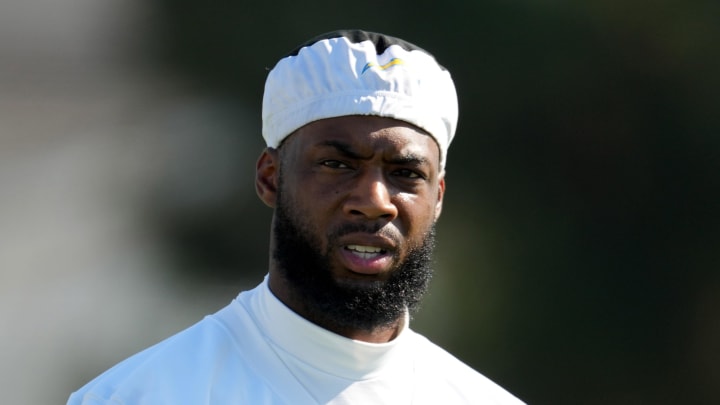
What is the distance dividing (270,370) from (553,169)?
4480mm

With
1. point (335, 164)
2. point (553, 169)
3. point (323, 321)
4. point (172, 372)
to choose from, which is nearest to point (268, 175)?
point (335, 164)

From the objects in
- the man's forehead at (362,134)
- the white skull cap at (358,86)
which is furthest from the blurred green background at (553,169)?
the man's forehead at (362,134)

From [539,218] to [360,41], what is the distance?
14.0 feet

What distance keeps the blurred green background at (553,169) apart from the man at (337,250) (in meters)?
3.74

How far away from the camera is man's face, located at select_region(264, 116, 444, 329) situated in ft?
8.65

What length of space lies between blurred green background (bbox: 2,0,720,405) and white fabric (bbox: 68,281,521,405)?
373 cm

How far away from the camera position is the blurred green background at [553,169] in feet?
21.6

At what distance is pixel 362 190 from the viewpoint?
103 inches

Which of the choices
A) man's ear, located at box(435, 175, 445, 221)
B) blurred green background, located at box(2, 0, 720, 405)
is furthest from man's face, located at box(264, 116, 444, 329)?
blurred green background, located at box(2, 0, 720, 405)

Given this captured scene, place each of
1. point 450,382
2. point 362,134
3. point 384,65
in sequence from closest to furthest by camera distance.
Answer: point 362,134, point 384,65, point 450,382

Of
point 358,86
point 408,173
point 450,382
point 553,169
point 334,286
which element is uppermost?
point 358,86

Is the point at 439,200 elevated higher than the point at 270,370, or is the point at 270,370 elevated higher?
the point at 439,200

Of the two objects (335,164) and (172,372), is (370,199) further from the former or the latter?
(172,372)

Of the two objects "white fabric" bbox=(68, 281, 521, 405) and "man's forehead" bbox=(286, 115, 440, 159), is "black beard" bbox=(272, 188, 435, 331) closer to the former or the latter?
"white fabric" bbox=(68, 281, 521, 405)
